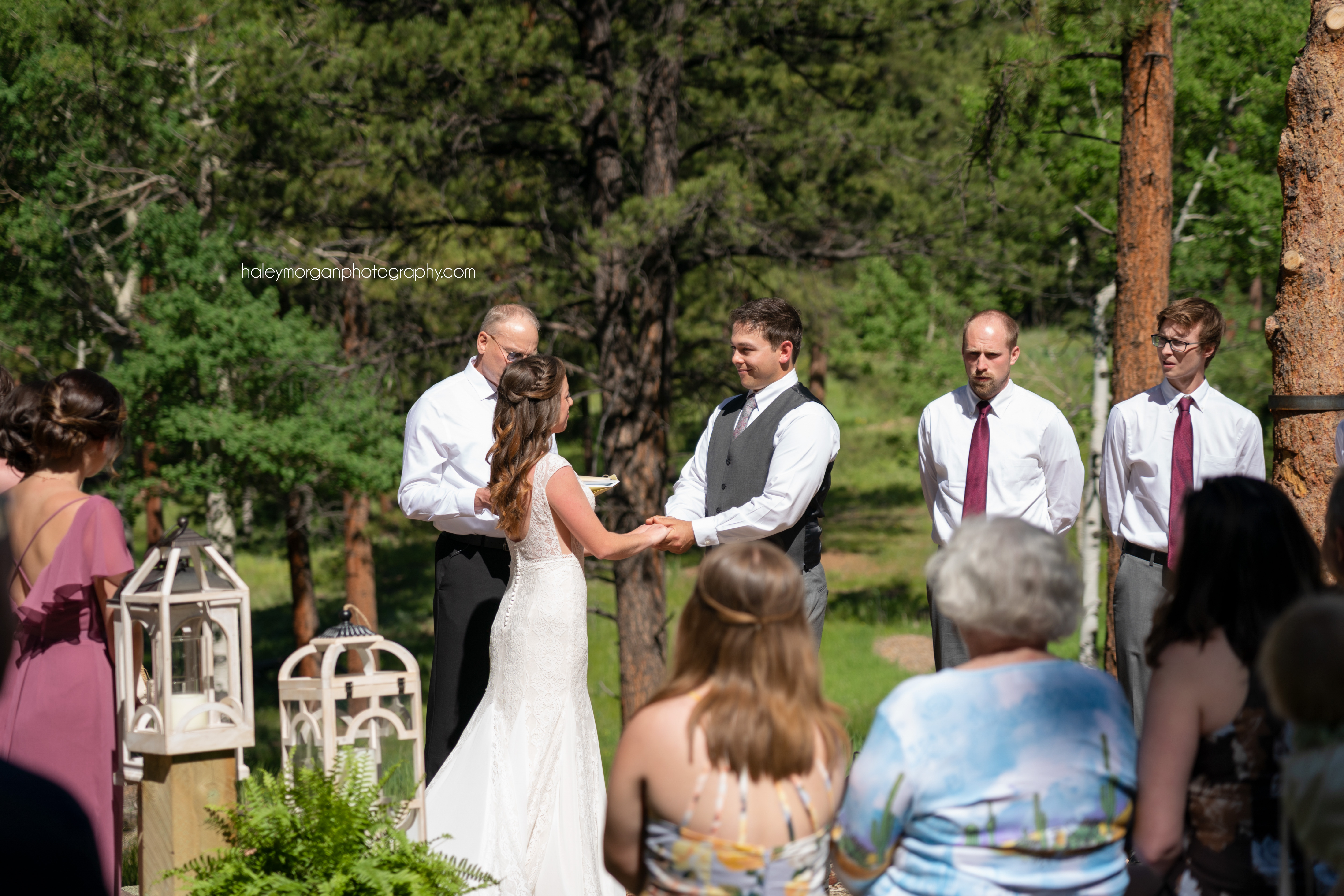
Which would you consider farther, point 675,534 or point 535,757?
point 675,534

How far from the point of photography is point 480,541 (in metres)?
4.54

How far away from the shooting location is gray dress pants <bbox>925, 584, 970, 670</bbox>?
4.43 m

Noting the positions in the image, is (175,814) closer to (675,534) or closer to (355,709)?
(355,709)

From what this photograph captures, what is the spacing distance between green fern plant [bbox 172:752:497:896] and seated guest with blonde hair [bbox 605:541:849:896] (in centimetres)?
84

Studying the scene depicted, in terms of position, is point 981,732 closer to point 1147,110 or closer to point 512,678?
point 512,678

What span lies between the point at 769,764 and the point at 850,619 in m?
20.5

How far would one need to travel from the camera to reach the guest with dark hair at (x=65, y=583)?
3.29 metres

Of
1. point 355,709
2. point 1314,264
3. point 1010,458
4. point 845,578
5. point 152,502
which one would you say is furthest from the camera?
point 845,578

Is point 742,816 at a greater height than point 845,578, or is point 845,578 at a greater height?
point 742,816

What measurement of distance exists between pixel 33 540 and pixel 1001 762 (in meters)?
2.77

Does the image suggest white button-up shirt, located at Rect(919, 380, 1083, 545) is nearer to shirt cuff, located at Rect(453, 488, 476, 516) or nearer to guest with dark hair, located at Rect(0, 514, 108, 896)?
shirt cuff, located at Rect(453, 488, 476, 516)

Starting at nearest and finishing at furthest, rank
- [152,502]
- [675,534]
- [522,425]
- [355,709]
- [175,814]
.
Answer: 1. [175,814]
2. [355,709]
3. [522,425]
4. [675,534]
5. [152,502]

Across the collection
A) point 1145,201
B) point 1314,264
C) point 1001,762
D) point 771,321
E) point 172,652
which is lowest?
point 1001,762

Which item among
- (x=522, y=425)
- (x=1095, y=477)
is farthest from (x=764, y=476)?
(x=1095, y=477)
